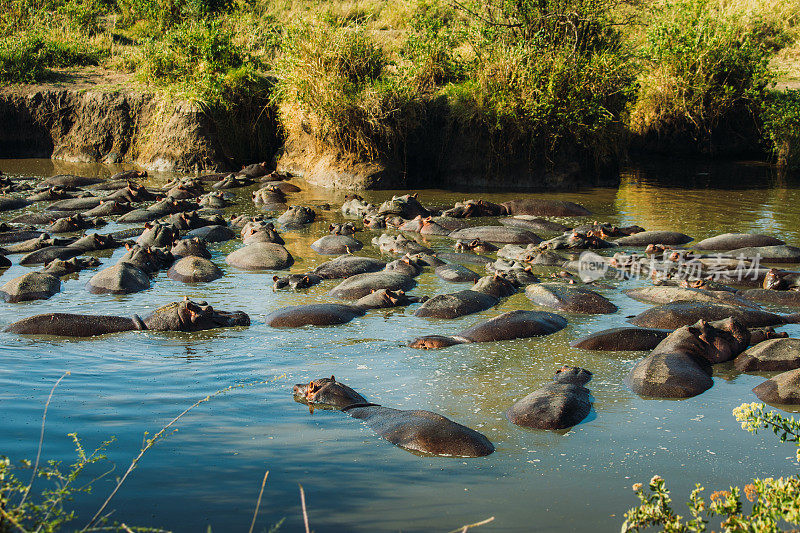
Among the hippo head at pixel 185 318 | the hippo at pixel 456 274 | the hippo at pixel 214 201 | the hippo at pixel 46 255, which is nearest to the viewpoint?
the hippo head at pixel 185 318

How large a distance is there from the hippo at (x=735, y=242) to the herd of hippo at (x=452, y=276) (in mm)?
31

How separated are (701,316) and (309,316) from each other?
3.96 meters

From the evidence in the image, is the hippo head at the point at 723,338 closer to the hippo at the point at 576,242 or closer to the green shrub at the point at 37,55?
the hippo at the point at 576,242

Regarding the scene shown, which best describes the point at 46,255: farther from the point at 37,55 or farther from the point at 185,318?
the point at 37,55

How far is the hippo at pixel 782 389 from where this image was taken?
564 centimetres

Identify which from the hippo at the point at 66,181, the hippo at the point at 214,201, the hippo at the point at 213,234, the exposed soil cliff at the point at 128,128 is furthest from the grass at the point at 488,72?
the hippo at the point at 213,234

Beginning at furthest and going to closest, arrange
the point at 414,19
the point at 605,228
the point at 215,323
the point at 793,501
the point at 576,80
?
the point at 414,19
the point at 576,80
the point at 605,228
the point at 215,323
the point at 793,501

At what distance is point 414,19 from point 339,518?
18.8 metres

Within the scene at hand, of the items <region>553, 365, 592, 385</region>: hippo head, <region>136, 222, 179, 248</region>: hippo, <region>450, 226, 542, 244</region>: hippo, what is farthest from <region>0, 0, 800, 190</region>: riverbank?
<region>553, 365, 592, 385</region>: hippo head

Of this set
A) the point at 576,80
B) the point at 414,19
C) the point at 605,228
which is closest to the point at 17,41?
the point at 414,19

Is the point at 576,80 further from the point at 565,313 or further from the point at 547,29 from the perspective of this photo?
the point at 565,313

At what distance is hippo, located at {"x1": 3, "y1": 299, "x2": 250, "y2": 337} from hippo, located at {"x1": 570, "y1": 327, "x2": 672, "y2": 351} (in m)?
3.42

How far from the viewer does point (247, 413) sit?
5348 mm

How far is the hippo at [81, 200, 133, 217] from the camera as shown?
1397cm
